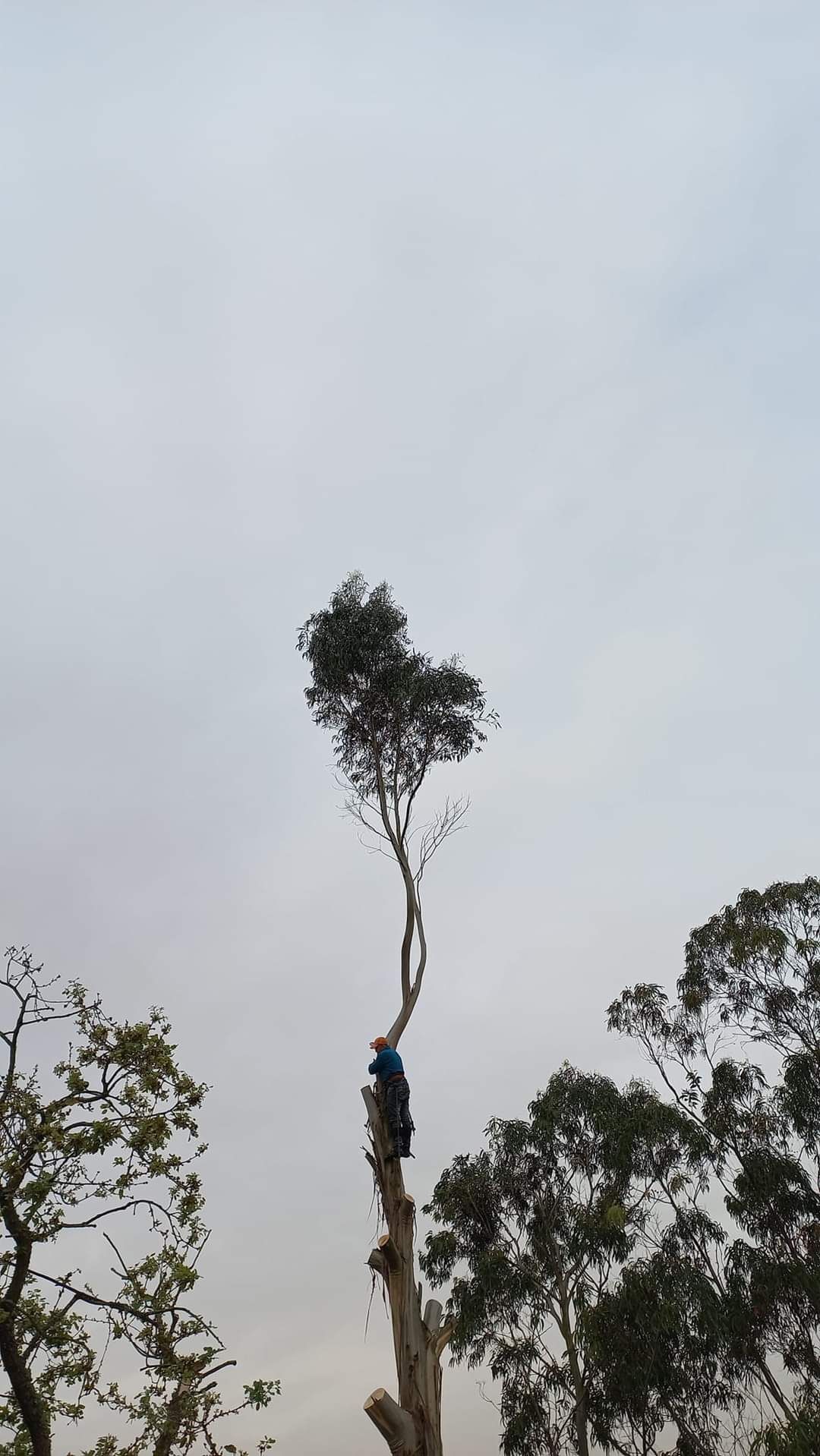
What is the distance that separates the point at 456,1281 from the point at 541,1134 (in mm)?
2695

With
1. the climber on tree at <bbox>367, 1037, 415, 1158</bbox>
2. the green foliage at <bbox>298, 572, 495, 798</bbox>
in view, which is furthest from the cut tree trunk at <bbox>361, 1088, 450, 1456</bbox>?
the green foliage at <bbox>298, 572, 495, 798</bbox>

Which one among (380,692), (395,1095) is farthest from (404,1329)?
(380,692)

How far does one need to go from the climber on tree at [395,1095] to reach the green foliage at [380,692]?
4.54 metres

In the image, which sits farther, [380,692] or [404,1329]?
[380,692]

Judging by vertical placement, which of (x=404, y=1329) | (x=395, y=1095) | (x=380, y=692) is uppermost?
(x=380, y=692)

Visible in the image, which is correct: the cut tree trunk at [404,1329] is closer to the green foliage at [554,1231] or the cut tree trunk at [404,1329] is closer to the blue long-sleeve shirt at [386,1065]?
the blue long-sleeve shirt at [386,1065]

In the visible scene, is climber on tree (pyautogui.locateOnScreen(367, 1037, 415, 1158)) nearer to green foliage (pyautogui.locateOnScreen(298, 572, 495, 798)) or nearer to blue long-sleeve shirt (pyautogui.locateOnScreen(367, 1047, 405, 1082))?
blue long-sleeve shirt (pyautogui.locateOnScreen(367, 1047, 405, 1082))

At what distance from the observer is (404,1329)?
6.45 meters

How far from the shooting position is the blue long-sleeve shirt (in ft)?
24.5

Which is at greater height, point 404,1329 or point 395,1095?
point 395,1095

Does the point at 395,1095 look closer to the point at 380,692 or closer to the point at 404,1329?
the point at 404,1329

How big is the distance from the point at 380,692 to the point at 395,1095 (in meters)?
5.78

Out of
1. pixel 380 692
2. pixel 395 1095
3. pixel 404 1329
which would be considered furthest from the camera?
pixel 380 692

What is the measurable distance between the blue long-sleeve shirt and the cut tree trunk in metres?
0.20
